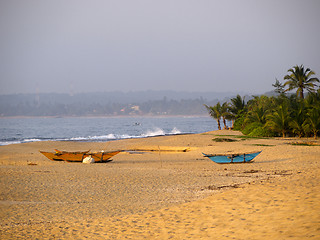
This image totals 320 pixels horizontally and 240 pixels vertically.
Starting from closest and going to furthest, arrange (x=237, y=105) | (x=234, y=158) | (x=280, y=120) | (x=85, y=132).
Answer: (x=234, y=158)
(x=280, y=120)
(x=237, y=105)
(x=85, y=132)

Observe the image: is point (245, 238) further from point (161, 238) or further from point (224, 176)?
point (224, 176)

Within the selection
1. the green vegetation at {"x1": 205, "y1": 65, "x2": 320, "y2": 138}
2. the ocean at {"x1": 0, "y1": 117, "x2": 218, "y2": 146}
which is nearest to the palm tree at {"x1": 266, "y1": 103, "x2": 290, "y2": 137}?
the green vegetation at {"x1": 205, "y1": 65, "x2": 320, "y2": 138}

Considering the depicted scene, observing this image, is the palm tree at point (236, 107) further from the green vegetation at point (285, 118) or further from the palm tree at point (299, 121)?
the palm tree at point (299, 121)

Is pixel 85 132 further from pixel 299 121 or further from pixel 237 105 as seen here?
pixel 299 121

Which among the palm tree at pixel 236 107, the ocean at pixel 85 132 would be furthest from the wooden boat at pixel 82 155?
the ocean at pixel 85 132

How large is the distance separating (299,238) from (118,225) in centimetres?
404

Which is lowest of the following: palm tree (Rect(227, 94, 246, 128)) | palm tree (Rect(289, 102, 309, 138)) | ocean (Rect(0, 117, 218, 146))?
ocean (Rect(0, 117, 218, 146))

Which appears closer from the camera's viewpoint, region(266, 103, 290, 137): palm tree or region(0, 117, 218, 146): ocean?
region(266, 103, 290, 137): palm tree

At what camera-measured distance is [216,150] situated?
26266 mm

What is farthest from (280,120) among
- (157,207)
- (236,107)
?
(157,207)

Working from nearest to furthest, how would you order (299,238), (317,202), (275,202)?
1. (299,238)
2. (317,202)
3. (275,202)

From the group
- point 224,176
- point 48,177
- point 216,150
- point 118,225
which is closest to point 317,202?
point 118,225

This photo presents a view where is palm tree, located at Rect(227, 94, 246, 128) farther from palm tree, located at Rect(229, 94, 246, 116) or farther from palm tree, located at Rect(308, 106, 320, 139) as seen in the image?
palm tree, located at Rect(308, 106, 320, 139)

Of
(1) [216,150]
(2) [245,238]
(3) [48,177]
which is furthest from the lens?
(1) [216,150]
